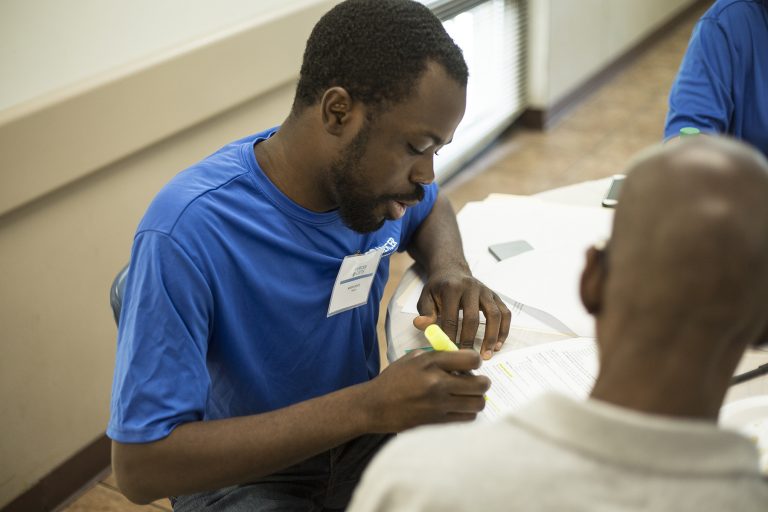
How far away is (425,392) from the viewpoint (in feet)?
3.49

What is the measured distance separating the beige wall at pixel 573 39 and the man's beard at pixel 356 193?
3.31 metres

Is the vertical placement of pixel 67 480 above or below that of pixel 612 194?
below

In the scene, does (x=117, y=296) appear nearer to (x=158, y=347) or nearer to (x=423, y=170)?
(x=158, y=347)

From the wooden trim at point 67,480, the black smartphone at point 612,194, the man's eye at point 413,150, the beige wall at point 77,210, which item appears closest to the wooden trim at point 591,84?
the beige wall at point 77,210

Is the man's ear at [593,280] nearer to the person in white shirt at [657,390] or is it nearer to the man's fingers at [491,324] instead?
the person in white shirt at [657,390]

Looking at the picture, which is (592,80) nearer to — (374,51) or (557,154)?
(557,154)

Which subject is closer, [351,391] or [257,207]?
[351,391]

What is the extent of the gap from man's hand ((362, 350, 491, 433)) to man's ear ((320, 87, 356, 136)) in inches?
15.9

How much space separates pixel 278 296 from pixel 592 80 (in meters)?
4.24

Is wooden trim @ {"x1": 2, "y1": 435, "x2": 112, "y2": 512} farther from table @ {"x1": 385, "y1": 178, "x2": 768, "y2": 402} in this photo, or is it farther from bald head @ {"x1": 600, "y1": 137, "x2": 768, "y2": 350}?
bald head @ {"x1": 600, "y1": 137, "x2": 768, "y2": 350}

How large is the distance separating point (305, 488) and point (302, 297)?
14.1 inches

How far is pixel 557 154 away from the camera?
167 inches

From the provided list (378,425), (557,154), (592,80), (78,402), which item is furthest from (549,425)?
(592,80)

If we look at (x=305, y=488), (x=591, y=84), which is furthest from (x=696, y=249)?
(x=591, y=84)
